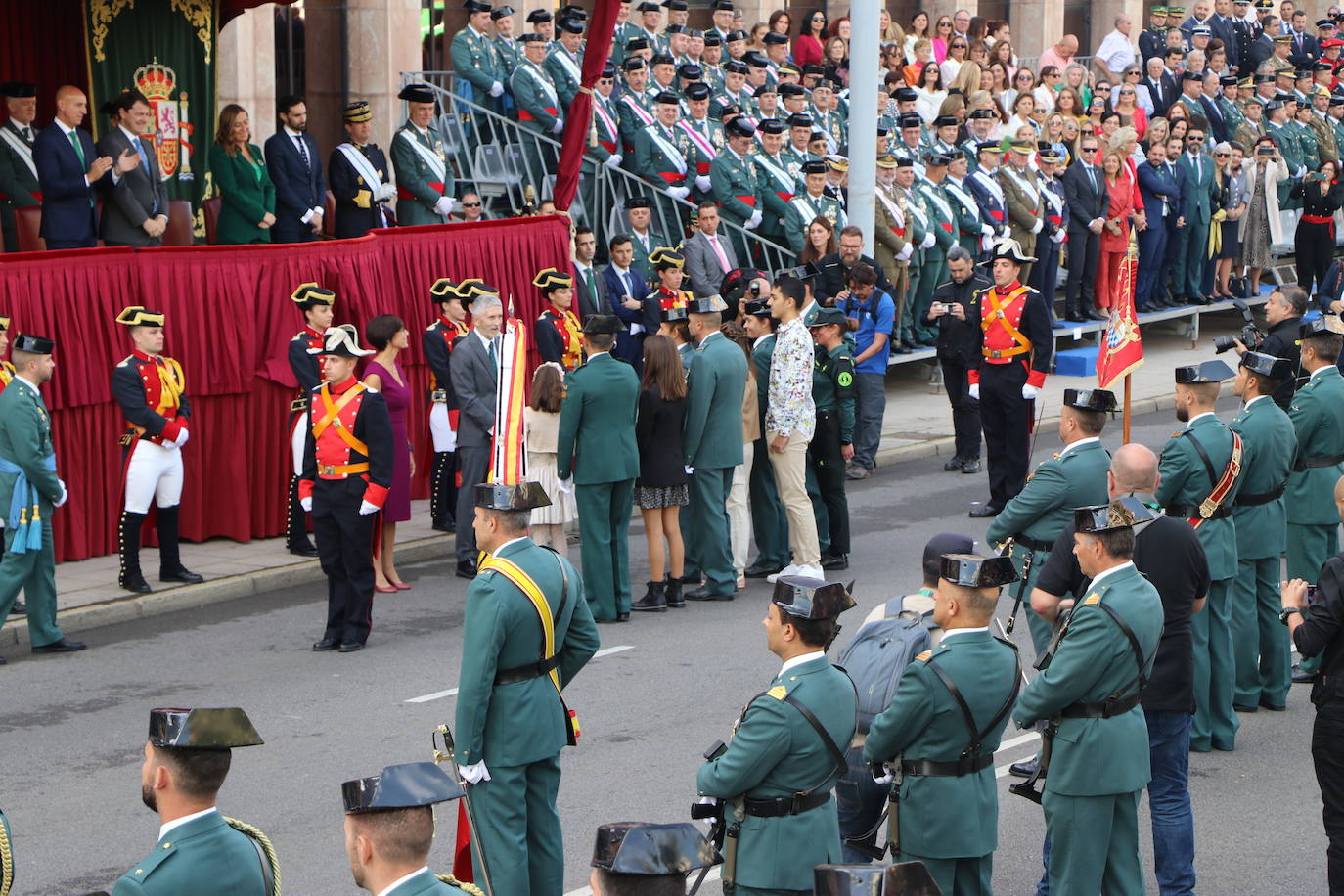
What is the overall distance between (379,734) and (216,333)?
4.73m

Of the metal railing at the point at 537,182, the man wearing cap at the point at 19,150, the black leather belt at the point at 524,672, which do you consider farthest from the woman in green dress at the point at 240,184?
the black leather belt at the point at 524,672

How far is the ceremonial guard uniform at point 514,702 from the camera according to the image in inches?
265

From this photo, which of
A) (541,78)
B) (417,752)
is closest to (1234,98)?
(541,78)

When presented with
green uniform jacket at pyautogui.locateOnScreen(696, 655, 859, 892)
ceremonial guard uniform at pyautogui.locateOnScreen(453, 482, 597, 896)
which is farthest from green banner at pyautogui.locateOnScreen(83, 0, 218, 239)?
green uniform jacket at pyautogui.locateOnScreen(696, 655, 859, 892)

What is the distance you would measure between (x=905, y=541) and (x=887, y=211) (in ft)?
19.0

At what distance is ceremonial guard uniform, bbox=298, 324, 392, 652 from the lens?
10.7 m

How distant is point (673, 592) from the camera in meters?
12.1

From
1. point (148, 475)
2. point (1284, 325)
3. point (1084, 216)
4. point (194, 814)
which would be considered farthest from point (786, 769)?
point (1084, 216)

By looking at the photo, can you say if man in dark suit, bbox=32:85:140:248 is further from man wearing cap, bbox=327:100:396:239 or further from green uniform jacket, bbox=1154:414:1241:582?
green uniform jacket, bbox=1154:414:1241:582

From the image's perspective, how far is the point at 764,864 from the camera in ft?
19.4

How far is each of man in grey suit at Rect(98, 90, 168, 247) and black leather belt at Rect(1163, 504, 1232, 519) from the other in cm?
816

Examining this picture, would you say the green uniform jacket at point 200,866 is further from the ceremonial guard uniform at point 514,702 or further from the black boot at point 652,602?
the black boot at point 652,602

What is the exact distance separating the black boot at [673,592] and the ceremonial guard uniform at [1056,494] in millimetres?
3321

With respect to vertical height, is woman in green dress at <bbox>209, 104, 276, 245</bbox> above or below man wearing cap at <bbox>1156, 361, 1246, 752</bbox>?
above
